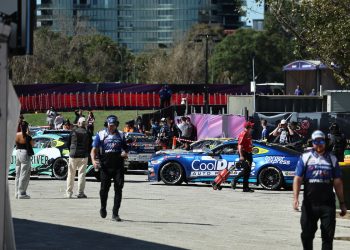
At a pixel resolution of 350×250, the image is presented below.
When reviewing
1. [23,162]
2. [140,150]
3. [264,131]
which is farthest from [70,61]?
[23,162]

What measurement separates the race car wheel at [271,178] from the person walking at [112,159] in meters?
9.45

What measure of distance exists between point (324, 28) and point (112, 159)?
8478 mm

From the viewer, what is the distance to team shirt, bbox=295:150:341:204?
1199 cm

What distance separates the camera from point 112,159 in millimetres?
16797

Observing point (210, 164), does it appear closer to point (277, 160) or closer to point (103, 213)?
point (277, 160)

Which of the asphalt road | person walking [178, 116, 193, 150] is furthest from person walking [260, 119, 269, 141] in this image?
the asphalt road

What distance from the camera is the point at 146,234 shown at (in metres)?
15.2

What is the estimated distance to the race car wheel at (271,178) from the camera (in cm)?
2578

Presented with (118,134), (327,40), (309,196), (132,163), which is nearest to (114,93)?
(132,163)

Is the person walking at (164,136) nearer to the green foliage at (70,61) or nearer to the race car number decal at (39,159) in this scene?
the race car number decal at (39,159)

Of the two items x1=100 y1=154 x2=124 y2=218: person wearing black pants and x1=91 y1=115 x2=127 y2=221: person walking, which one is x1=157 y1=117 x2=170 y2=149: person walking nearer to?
x1=91 y1=115 x2=127 y2=221: person walking

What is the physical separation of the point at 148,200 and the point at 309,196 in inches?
388

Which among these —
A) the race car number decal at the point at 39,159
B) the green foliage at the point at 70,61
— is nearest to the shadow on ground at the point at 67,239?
the race car number decal at the point at 39,159

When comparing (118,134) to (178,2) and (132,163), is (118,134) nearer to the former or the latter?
(132,163)
